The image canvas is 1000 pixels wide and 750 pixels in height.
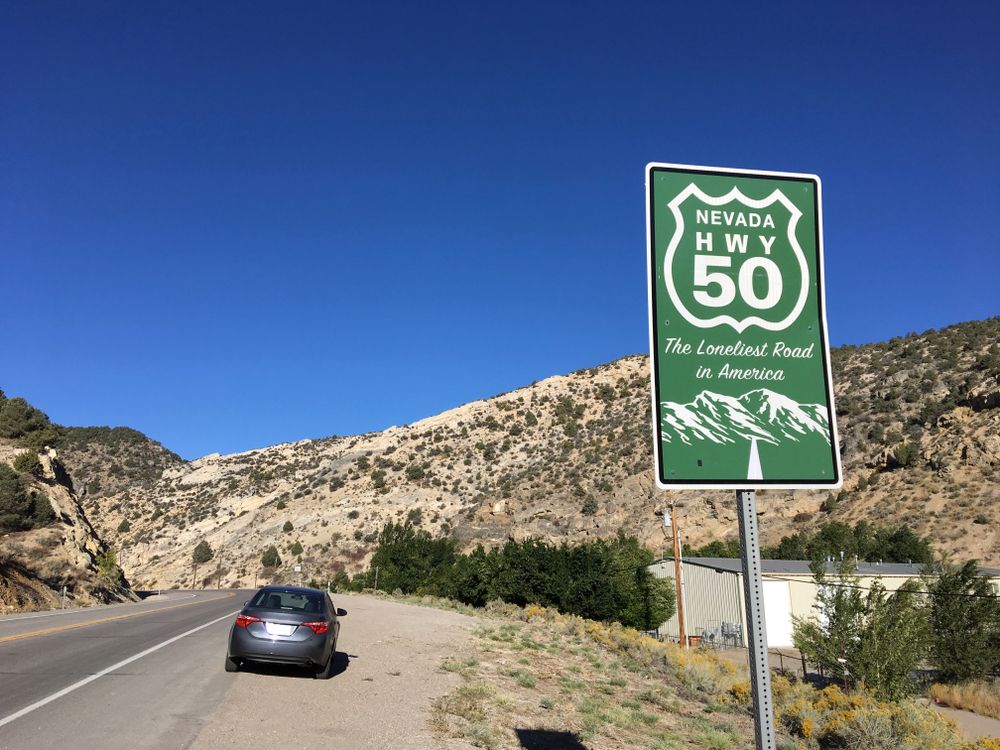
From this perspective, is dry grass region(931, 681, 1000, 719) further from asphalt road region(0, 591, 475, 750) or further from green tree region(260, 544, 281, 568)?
green tree region(260, 544, 281, 568)

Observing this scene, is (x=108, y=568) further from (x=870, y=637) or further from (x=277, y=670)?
(x=870, y=637)

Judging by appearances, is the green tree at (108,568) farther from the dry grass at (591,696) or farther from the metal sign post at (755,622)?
the metal sign post at (755,622)

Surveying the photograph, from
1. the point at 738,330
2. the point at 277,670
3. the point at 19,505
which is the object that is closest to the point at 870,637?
the point at 277,670

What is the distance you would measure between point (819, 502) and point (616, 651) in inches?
1747

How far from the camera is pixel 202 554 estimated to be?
249ft

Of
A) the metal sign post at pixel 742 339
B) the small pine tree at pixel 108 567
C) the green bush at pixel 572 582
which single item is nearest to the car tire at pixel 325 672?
the metal sign post at pixel 742 339

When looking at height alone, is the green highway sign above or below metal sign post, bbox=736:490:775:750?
above

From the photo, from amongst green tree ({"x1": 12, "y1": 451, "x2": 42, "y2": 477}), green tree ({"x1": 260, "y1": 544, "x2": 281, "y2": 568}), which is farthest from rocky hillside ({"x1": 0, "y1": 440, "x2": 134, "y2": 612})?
green tree ({"x1": 260, "y1": 544, "x2": 281, "y2": 568})

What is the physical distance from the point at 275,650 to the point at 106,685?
8.30ft

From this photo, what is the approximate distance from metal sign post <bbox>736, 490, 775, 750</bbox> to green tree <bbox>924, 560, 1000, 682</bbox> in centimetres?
3046

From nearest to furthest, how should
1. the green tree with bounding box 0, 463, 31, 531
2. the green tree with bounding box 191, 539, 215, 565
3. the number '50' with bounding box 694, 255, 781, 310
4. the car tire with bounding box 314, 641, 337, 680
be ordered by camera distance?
1. the number '50' with bounding box 694, 255, 781, 310
2. the car tire with bounding box 314, 641, 337, 680
3. the green tree with bounding box 0, 463, 31, 531
4. the green tree with bounding box 191, 539, 215, 565

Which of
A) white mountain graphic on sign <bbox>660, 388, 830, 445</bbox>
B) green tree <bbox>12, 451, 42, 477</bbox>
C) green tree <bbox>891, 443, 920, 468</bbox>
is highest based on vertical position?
green tree <bbox>891, 443, 920, 468</bbox>

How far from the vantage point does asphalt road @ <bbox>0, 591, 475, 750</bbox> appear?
26.1 ft

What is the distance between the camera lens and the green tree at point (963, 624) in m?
27.3
